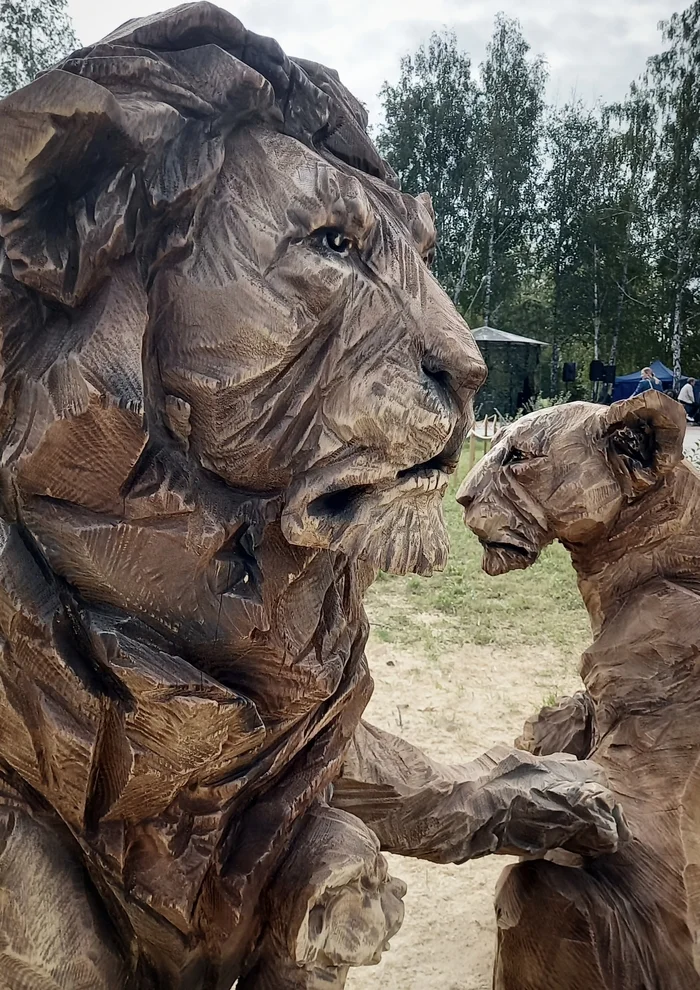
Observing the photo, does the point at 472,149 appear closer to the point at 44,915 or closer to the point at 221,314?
the point at 221,314

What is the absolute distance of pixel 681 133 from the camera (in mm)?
3199

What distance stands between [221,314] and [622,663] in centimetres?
85

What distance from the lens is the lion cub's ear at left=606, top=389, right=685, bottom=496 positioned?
1.06 m

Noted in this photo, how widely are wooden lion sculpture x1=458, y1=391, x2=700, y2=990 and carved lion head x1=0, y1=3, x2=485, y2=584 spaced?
1.91 ft

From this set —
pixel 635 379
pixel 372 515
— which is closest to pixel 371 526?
pixel 372 515

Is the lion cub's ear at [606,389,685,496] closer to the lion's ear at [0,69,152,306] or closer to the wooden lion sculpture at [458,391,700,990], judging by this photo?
the wooden lion sculpture at [458,391,700,990]

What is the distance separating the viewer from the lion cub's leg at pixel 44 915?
64 cm

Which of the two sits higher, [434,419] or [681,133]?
[681,133]

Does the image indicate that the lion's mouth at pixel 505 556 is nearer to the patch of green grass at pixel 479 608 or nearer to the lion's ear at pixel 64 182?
the lion's ear at pixel 64 182

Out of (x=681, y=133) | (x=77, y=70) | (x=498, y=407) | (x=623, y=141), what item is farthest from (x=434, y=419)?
(x=681, y=133)

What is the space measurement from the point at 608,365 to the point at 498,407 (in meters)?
0.72

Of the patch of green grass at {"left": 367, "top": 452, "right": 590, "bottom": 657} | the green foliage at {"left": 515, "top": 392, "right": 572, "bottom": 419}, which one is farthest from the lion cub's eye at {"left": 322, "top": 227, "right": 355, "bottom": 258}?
the patch of green grass at {"left": 367, "top": 452, "right": 590, "bottom": 657}

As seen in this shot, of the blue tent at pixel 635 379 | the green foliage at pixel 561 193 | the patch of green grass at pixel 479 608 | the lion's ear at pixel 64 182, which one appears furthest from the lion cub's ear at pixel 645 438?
the blue tent at pixel 635 379

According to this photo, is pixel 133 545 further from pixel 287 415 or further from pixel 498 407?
pixel 498 407
